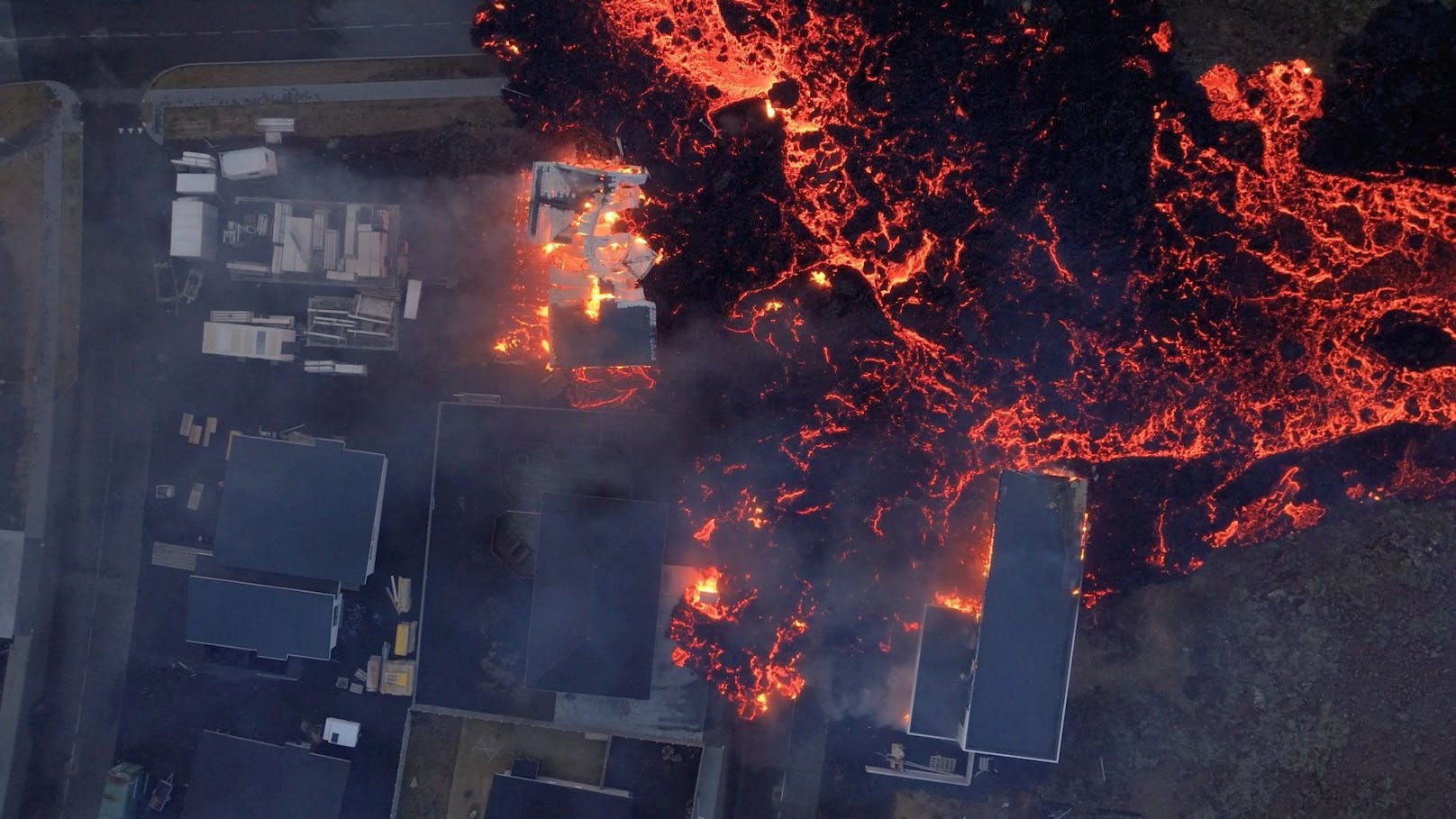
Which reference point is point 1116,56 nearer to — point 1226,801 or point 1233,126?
point 1233,126

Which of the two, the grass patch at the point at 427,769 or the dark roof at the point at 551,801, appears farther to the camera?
the grass patch at the point at 427,769

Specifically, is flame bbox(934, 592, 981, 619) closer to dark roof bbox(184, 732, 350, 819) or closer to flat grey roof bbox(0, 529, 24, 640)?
dark roof bbox(184, 732, 350, 819)

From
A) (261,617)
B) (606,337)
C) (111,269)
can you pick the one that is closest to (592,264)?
(606,337)

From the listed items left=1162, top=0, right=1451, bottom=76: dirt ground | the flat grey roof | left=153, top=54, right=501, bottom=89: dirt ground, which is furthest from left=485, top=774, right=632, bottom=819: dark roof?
left=1162, top=0, right=1451, bottom=76: dirt ground

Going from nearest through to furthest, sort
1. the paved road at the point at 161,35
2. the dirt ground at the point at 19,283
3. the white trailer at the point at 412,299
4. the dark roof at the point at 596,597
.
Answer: the dark roof at the point at 596,597 < the white trailer at the point at 412,299 < the dirt ground at the point at 19,283 < the paved road at the point at 161,35

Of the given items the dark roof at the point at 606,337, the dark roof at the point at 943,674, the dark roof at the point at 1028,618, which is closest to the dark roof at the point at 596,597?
the dark roof at the point at 606,337

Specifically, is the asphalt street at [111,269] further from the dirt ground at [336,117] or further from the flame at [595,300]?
the flame at [595,300]

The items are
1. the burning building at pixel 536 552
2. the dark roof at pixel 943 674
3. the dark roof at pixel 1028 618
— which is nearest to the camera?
the dark roof at pixel 1028 618

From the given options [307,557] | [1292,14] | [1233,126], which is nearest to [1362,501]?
[1233,126]
